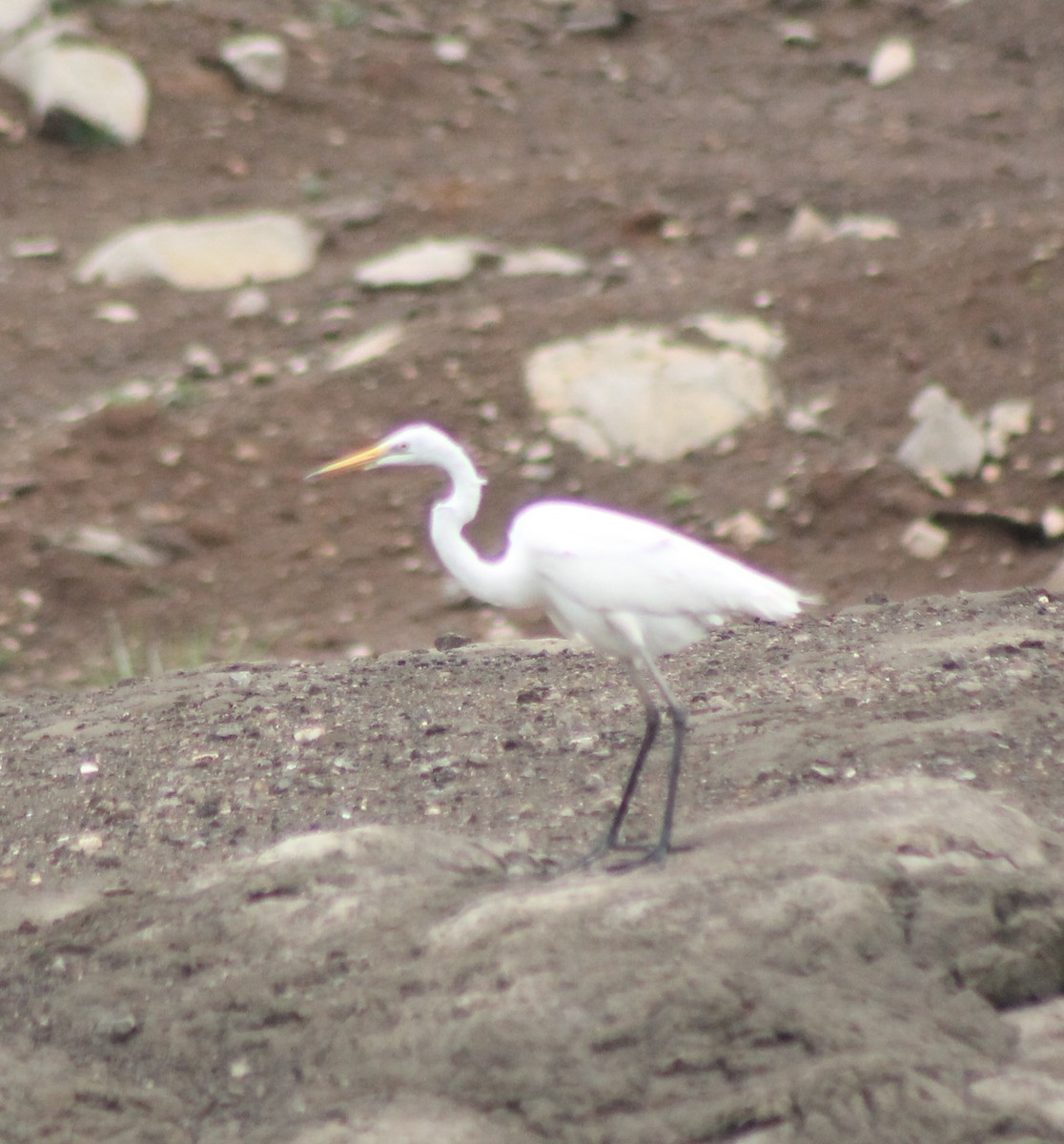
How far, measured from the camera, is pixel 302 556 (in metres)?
9.43

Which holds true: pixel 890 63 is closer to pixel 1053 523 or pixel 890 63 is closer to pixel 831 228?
pixel 831 228

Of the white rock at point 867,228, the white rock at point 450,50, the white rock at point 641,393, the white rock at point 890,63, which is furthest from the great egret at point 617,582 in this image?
the white rock at point 890,63

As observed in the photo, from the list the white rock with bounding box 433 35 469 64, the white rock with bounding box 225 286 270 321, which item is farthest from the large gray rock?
the white rock with bounding box 433 35 469 64

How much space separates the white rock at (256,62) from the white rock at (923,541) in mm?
6542

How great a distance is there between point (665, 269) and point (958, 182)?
2811 millimetres

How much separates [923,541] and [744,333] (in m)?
1.89

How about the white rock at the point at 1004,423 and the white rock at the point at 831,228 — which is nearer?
the white rock at the point at 1004,423

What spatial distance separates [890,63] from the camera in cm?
1480

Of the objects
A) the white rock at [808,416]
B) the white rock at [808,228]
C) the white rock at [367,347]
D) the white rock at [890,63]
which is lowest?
the white rock at [367,347]

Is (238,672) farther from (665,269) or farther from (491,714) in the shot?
(665,269)

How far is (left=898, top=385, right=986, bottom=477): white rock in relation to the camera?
10.2 m

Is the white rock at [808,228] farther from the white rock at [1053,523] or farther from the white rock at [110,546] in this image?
the white rock at [110,546]

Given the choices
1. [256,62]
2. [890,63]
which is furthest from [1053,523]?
[256,62]

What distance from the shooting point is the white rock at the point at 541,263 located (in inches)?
A: 456
